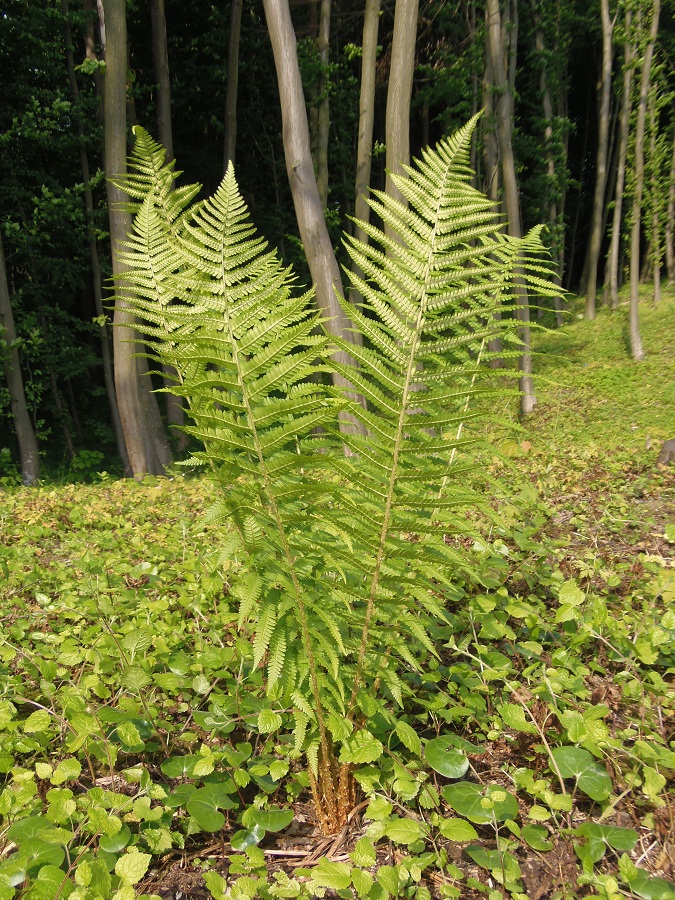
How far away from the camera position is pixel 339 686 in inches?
50.6

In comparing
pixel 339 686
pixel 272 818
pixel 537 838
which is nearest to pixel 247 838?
pixel 272 818

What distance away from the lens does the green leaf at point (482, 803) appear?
A: 4.17 ft

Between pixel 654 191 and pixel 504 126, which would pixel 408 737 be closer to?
pixel 504 126

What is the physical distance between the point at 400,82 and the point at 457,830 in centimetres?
683

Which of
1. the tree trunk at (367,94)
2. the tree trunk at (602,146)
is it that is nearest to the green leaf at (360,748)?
the tree trunk at (367,94)

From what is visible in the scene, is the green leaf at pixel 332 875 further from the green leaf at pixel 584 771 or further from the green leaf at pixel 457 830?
the green leaf at pixel 584 771

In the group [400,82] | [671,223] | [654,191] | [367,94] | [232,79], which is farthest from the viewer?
[671,223]

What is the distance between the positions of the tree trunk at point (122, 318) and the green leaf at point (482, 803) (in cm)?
522

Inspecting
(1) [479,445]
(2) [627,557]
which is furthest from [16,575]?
(2) [627,557]

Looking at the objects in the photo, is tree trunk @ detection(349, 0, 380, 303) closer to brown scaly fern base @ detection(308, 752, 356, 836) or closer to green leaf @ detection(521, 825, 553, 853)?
brown scaly fern base @ detection(308, 752, 356, 836)

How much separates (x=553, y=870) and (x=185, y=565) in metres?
1.82

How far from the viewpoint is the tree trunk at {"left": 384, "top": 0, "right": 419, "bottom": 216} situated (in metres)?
5.89

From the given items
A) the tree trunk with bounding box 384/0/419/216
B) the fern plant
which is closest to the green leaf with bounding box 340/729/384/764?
the fern plant

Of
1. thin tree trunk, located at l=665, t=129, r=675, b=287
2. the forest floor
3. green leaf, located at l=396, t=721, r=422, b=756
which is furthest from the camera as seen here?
thin tree trunk, located at l=665, t=129, r=675, b=287
